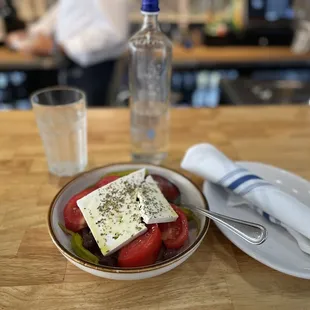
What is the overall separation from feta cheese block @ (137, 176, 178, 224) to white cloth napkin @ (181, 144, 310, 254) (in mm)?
124

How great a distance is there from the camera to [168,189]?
1.98 feet

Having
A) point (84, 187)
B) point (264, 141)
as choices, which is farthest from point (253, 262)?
point (264, 141)

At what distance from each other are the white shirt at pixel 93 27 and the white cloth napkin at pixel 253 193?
1143mm

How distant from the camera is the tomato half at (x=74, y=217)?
53 cm

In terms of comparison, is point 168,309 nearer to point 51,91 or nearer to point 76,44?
point 51,91

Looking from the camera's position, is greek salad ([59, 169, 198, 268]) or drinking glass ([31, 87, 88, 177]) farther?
drinking glass ([31, 87, 88, 177])

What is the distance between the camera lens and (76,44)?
171cm

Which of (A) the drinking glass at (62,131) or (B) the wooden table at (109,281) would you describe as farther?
(A) the drinking glass at (62,131)

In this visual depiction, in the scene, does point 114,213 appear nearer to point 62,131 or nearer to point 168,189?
point 168,189

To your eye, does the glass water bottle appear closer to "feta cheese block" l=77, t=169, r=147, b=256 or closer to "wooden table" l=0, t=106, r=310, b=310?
"wooden table" l=0, t=106, r=310, b=310

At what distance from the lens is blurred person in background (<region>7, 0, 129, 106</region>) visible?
1.64m

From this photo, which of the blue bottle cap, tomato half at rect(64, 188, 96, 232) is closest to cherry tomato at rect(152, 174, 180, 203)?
tomato half at rect(64, 188, 96, 232)

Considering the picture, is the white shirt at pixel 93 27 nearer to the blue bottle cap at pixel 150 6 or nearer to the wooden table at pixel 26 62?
the wooden table at pixel 26 62

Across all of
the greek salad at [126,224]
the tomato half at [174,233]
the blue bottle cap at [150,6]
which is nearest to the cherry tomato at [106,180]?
the greek salad at [126,224]
